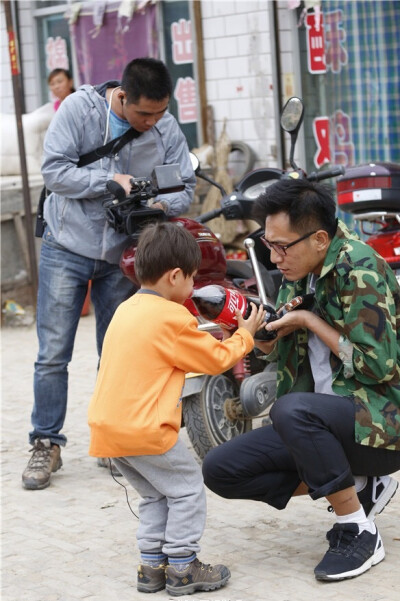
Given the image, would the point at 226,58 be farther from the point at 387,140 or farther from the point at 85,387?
the point at 85,387

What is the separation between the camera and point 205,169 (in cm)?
951

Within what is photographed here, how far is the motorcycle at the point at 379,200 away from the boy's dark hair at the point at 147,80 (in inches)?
45.8

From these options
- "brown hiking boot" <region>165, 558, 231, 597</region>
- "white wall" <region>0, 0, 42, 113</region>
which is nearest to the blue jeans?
"brown hiking boot" <region>165, 558, 231, 597</region>

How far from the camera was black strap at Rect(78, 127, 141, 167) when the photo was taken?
4.89m

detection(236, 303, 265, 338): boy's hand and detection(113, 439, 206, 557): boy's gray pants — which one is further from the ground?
detection(236, 303, 265, 338): boy's hand

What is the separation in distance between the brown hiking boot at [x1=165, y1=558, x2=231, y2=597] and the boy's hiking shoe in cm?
4

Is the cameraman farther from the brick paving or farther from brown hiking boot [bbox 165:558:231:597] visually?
brown hiking boot [bbox 165:558:231:597]

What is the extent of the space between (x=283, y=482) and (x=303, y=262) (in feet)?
2.70

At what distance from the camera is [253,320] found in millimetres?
3631

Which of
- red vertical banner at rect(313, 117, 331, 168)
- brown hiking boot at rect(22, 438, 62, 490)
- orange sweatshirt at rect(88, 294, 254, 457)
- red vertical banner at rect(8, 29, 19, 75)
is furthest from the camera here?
red vertical banner at rect(8, 29, 19, 75)

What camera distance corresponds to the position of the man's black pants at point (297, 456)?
350cm

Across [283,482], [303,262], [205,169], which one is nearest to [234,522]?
[283,482]

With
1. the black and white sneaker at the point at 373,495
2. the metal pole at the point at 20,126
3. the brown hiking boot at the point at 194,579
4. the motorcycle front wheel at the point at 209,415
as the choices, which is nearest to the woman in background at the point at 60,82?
the metal pole at the point at 20,126

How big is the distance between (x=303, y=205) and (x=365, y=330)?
486mm
